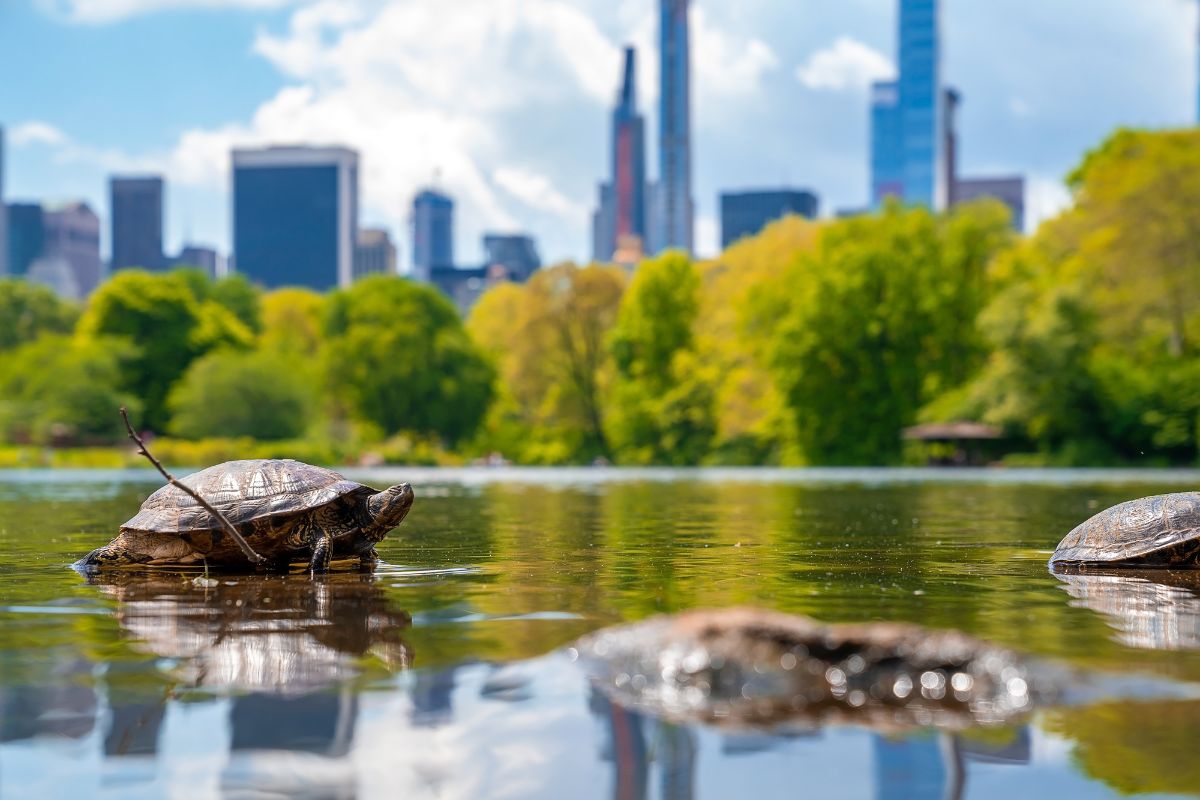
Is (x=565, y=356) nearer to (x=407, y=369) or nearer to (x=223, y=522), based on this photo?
(x=407, y=369)

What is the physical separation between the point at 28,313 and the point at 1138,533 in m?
110

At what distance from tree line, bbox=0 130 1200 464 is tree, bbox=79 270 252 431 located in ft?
0.49

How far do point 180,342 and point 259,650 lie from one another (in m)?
88.2

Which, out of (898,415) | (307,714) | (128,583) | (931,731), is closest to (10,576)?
(128,583)

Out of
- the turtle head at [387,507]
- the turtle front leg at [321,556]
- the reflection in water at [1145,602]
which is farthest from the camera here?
the turtle head at [387,507]

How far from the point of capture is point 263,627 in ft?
28.0

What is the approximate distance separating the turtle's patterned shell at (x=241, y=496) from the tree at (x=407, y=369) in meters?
80.5

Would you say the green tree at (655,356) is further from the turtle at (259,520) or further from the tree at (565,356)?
the turtle at (259,520)

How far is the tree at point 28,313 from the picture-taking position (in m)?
107

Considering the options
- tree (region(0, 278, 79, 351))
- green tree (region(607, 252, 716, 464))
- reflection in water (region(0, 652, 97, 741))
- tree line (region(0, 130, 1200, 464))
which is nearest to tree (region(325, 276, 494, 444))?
tree line (region(0, 130, 1200, 464))

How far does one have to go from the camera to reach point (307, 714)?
19.5 ft

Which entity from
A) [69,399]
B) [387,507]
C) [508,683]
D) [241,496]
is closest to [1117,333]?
[69,399]

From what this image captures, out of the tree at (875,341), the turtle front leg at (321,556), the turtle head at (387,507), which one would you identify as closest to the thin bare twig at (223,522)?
the turtle front leg at (321,556)

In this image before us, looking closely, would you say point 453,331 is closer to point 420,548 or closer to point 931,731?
point 420,548
